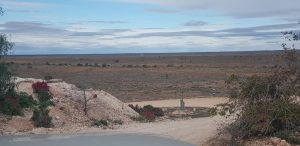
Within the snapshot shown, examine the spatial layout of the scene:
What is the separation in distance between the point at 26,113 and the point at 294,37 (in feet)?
36.3

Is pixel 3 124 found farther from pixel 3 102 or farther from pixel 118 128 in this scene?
pixel 118 128

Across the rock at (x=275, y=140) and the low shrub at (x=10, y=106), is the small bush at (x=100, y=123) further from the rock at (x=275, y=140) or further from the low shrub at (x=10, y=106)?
the rock at (x=275, y=140)

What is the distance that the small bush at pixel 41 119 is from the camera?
67.8 feet

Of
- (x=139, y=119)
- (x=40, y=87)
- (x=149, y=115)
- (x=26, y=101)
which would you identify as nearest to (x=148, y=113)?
(x=149, y=115)

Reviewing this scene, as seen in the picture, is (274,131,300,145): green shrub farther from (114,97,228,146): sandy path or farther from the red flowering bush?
the red flowering bush

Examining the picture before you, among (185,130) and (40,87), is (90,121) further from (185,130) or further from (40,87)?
(185,130)

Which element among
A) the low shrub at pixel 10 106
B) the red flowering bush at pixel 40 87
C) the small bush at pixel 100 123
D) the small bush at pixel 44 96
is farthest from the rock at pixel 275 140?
the red flowering bush at pixel 40 87

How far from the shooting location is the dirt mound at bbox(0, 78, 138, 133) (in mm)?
21797

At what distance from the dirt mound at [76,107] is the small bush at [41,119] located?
32 centimetres

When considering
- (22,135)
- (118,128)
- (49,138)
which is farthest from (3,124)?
(118,128)

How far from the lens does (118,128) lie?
20609 millimetres

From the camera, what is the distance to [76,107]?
75.5 ft

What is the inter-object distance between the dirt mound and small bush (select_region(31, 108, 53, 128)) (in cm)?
32

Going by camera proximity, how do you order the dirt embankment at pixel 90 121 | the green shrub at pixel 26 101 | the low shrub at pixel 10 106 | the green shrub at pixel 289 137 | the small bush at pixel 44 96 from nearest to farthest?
the green shrub at pixel 289 137 → the dirt embankment at pixel 90 121 → the low shrub at pixel 10 106 → the green shrub at pixel 26 101 → the small bush at pixel 44 96
